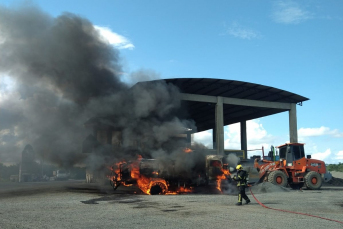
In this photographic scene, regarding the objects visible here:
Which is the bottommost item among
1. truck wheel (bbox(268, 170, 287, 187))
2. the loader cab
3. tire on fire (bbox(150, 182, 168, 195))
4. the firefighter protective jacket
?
tire on fire (bbox(150, 182, 168, 195))

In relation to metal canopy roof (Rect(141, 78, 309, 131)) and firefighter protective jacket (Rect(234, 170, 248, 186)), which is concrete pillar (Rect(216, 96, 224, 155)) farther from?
firefighter protective jacket (Rect(234, 170, 248, 186))

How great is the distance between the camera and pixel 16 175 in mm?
45312

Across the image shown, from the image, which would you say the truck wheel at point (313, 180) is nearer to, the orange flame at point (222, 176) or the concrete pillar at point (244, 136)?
the orange flame at point (222, 176)

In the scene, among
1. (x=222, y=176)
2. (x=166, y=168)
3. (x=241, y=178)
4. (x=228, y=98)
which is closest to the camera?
(x=241, y=178)

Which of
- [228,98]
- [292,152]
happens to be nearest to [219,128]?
[228,98]

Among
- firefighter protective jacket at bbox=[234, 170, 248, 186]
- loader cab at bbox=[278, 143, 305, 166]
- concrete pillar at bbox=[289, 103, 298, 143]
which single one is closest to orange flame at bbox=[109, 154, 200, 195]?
firefighter protective jacket at bbox=[234, 170, 248, 186]

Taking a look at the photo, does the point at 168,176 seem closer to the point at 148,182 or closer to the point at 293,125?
the point at 148,182

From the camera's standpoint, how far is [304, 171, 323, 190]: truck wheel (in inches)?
776

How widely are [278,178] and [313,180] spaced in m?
2.17

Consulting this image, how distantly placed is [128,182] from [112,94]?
7345mm

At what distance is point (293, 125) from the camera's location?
33.2 meters

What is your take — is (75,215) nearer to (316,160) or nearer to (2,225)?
(2,225)

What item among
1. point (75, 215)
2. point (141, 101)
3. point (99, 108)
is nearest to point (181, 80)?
point (141, 101)

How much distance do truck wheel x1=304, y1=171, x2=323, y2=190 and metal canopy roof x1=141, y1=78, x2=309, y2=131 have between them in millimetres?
12565
